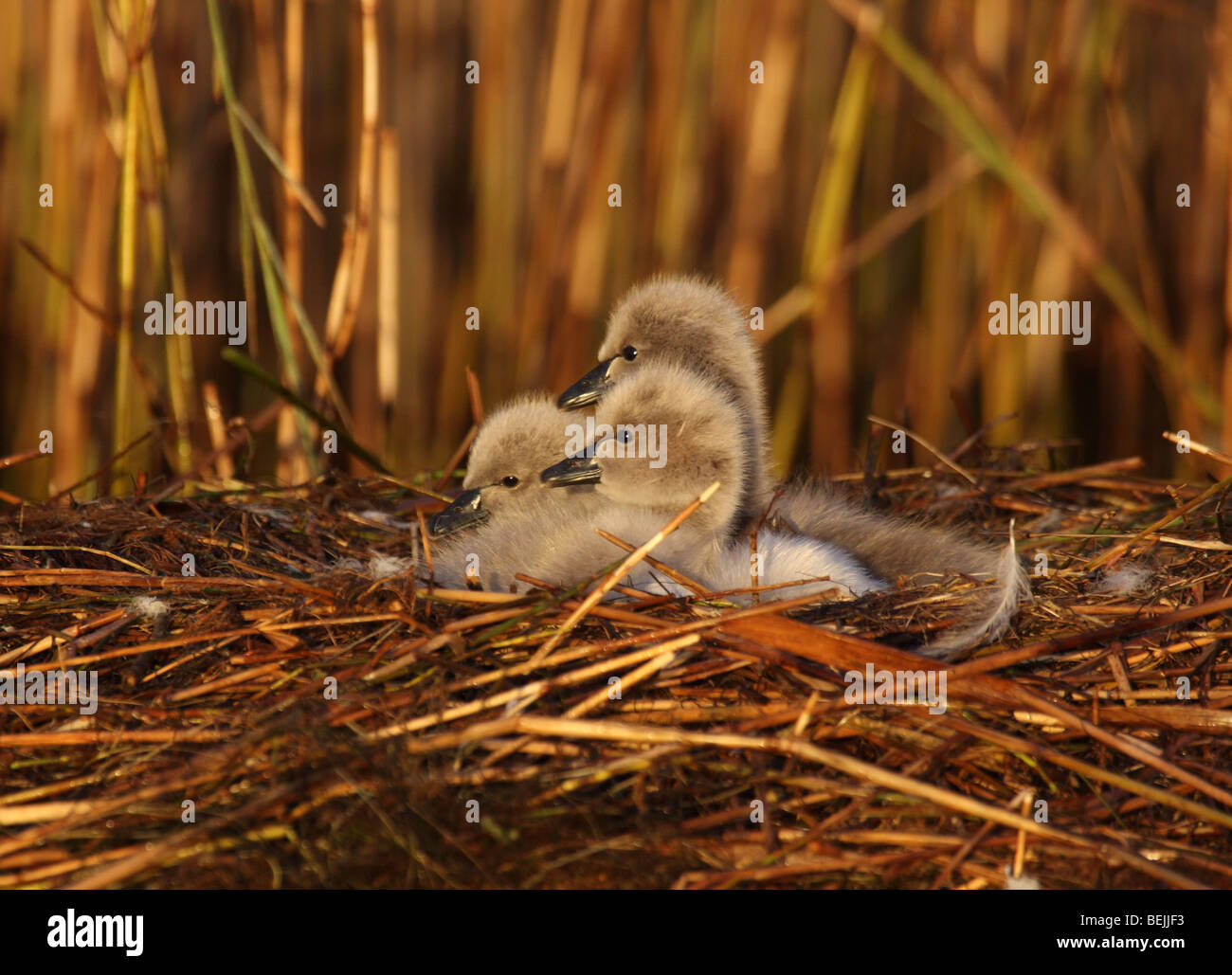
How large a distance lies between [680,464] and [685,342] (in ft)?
1.50

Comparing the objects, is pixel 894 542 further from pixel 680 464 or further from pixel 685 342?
pixel 685 342

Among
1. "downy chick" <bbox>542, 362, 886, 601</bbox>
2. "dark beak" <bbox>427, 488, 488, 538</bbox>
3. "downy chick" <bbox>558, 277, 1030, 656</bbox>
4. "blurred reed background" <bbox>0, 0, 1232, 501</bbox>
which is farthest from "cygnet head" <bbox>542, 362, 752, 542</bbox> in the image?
"blurred reed background" <bbox>0, 0, 1232, 501</bbox>

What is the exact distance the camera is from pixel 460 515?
2.42 m

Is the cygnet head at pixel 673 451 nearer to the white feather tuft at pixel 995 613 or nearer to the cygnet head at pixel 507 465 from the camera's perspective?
the cygnet head at pixel 507 465

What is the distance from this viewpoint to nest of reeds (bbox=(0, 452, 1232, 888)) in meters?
1.37

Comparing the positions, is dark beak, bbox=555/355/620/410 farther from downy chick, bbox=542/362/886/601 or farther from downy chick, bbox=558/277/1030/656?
downy chick, bbox=542/362/886/601

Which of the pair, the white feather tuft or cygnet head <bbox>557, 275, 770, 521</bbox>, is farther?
cygnet head <bbox>557, 275, 770, 521</bbox>

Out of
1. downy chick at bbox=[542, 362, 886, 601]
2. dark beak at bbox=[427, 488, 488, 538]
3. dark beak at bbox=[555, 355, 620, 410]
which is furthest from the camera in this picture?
dark beak at bbox=[555, 355, 620, 410]

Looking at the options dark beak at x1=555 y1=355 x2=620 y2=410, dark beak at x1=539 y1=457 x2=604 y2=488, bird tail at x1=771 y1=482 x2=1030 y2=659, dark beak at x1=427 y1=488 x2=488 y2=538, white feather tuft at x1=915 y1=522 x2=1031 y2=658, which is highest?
dark beak at x1=555 y1=355 x2=620 y2=410

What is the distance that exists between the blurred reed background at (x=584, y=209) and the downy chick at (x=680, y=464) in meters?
0.88

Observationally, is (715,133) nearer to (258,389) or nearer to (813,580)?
(258,389)

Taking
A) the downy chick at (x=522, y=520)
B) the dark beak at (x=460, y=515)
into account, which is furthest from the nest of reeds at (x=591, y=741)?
the dark beak at (x=460, y=515)

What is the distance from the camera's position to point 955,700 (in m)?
1.56

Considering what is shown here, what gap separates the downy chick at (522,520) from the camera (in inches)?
78.2
